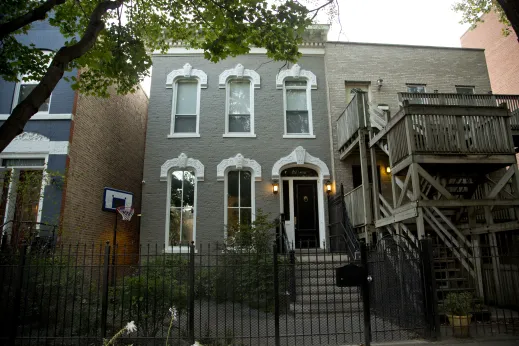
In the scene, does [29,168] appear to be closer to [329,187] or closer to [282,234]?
[282,234]

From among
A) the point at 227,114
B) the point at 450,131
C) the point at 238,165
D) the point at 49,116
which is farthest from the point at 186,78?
the point at 450,131

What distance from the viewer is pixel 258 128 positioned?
565 inches

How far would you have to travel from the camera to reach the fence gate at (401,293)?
281 inches

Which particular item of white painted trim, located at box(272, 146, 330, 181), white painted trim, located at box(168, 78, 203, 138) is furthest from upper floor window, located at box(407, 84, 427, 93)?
white painted trim, located at box(168, 78, 203, 138)

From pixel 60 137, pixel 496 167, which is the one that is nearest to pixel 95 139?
pixel 60 137

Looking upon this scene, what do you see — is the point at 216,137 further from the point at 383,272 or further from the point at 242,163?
the point at 383,272

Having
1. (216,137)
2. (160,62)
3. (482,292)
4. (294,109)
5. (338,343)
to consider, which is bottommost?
(338,343)

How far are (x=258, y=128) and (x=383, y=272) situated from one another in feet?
25.5

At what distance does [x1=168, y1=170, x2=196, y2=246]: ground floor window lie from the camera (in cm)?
1358

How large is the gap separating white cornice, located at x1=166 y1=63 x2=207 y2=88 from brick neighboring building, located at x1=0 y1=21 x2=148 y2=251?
2324 millimetres

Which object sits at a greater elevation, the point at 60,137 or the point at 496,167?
the point at 60,137

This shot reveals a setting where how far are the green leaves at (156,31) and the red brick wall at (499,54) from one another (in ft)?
58.6

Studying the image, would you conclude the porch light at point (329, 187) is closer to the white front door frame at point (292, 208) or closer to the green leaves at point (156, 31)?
the white front door frame at point (292, 208)

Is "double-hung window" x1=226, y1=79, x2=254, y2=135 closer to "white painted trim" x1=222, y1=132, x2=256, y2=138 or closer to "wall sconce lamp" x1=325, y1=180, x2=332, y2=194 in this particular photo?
"white painted trim" x1=222, y1=132, x2=256, y2=138
